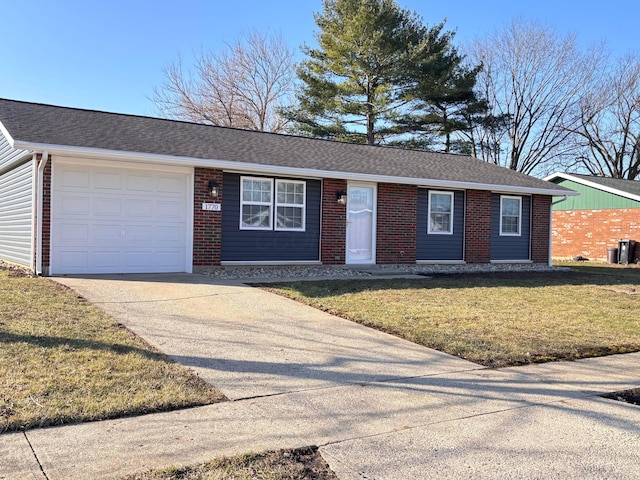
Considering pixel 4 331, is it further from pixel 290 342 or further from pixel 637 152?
pixel 637 152

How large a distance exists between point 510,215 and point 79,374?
14809mm

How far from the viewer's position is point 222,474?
3049mm

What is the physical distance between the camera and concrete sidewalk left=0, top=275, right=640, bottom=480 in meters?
3.28

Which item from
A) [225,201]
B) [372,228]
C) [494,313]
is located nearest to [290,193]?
[225,201]

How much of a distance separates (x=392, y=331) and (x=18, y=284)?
21.2ft

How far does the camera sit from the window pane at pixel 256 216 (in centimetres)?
1295

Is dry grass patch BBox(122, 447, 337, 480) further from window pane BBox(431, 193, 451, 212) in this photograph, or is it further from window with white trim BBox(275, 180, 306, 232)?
window pane BBox(431, 193, 451, 212)

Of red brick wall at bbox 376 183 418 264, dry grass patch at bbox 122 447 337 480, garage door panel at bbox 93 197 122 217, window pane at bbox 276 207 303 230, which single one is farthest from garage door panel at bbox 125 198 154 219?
dry grass patch at bbox 122 447 337 480

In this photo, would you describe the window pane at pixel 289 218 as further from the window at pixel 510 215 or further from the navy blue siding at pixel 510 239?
the window at pixel 510 215

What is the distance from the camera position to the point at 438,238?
15695 millimetres

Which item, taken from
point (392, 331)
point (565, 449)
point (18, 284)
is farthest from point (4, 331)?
point (565, 449)

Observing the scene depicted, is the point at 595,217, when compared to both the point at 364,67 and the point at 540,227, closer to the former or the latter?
the point at 540,227

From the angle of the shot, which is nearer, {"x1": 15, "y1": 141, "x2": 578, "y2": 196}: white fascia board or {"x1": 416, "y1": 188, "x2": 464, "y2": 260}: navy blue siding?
{"x1": 15, "y1": 141, "x2": 578, "y2": 196}: white fascia board

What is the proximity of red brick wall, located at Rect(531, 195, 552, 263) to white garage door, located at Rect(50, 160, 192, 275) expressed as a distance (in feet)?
35.9
